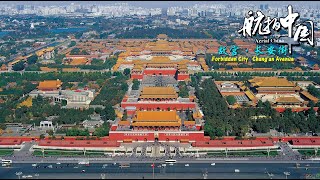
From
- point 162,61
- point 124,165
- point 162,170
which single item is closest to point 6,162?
point 124,165

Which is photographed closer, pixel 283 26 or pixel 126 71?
pixel 283 26

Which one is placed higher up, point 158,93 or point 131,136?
point 158,93

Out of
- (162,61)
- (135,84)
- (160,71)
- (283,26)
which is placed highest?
(283,26)

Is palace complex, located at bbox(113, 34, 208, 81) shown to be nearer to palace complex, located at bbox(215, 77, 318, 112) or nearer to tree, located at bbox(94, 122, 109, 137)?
palace complex, located at bbox(215, 77, 318, 112)

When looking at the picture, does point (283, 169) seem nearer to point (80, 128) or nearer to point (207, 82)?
point (80, 128)

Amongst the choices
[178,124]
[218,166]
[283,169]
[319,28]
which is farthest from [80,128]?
[319,28]

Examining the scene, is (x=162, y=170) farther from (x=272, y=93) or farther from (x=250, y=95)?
(x=272, y=93)

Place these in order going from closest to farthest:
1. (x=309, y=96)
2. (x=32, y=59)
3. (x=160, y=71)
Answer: (x=309, y=96)
(x=160, y=71)
(x=32, y=59)

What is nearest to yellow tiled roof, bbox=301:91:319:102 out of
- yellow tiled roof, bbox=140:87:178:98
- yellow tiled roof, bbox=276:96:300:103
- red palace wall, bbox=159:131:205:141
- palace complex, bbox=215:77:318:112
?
palace complex, bbox=215:77:318:112

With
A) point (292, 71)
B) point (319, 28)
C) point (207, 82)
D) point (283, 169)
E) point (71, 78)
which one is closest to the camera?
point (283, 169)
